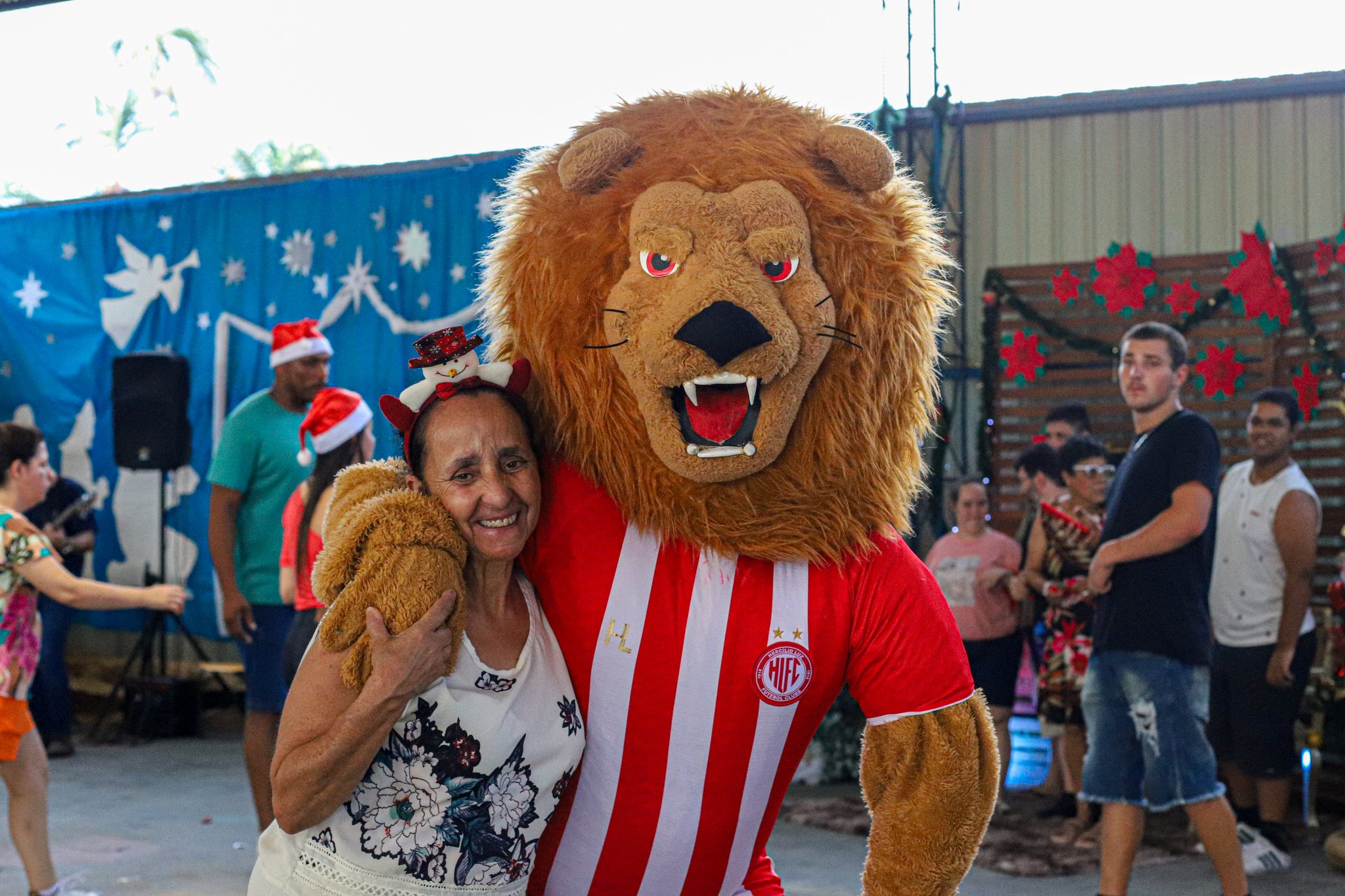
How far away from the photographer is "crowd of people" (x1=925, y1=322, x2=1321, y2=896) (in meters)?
3.55

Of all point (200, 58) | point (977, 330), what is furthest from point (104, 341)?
point (200, 58)

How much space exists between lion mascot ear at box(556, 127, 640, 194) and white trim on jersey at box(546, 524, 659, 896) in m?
0.51

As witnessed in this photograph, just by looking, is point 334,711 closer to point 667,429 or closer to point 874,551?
point 667,429

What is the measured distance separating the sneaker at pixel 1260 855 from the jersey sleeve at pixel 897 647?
3.17 meters

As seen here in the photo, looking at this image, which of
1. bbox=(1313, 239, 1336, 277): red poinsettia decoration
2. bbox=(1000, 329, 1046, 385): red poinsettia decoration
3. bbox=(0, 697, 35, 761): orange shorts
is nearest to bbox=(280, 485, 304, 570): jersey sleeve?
bbox=(0, 697, 35, 761): orange shorts

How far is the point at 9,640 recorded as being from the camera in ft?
11.8

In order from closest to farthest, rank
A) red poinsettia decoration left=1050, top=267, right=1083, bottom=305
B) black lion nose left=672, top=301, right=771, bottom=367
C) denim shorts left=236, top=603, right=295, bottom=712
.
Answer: black lion nose left=672, top=301, right=771, bottom=367 < denim shorts left=236, top=603, right=295, bottom=712 < red poinsettia decoration left=1050, top=267, right=1083, bottom=305

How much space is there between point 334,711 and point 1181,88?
6.21 m

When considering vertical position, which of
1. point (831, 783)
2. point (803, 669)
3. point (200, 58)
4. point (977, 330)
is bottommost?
point (831, 783)

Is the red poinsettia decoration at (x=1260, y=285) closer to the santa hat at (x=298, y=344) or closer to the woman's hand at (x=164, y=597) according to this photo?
the santa hat at (x=298, y=344)

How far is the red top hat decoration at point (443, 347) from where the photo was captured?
182 centimetres

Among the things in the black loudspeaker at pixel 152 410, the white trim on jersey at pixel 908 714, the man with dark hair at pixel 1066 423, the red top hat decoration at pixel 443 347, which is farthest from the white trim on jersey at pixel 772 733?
the black loudspeaker at pixel 152 410

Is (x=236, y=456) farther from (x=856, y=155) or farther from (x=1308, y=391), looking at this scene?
(x=1308, y=391)

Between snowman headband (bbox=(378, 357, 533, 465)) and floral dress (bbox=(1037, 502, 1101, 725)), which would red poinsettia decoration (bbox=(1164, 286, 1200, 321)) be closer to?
floral dress (bbox=(1037, 502, 1101, 725))
